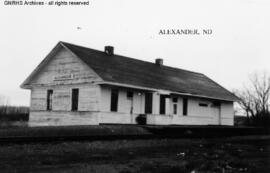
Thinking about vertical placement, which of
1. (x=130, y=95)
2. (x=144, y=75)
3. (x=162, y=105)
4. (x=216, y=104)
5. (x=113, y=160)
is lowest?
(x=113, y=160)

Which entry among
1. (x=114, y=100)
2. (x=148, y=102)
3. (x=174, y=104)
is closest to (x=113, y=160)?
(x=114, y=100)

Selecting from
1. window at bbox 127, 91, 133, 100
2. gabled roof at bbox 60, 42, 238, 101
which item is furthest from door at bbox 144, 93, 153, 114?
window at bbox 127, 91, 133, 100

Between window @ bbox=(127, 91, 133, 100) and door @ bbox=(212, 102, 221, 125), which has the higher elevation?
window @ bbox=(127, 91, 133, 100)

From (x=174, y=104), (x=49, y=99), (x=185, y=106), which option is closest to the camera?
(x=49, y=99)

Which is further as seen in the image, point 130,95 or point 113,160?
point 130,95

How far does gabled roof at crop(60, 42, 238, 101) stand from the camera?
85.8ft

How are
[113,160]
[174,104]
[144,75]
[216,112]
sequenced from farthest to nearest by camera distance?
[216,112], [174,104], [144,75], [113,160]

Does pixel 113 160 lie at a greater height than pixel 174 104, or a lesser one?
lesser

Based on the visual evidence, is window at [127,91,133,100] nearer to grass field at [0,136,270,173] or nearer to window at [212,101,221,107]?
window at [212,101,221,107]

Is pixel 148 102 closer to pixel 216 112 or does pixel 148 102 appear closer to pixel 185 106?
pixel 185 106

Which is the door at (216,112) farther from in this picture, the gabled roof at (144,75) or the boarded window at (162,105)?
the boarded window at (162,105)

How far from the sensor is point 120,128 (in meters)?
21.9

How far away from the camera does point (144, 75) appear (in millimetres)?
29859

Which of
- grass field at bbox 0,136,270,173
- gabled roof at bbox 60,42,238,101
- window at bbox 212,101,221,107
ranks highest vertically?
gabled roof at bbox 60,42,238,101
